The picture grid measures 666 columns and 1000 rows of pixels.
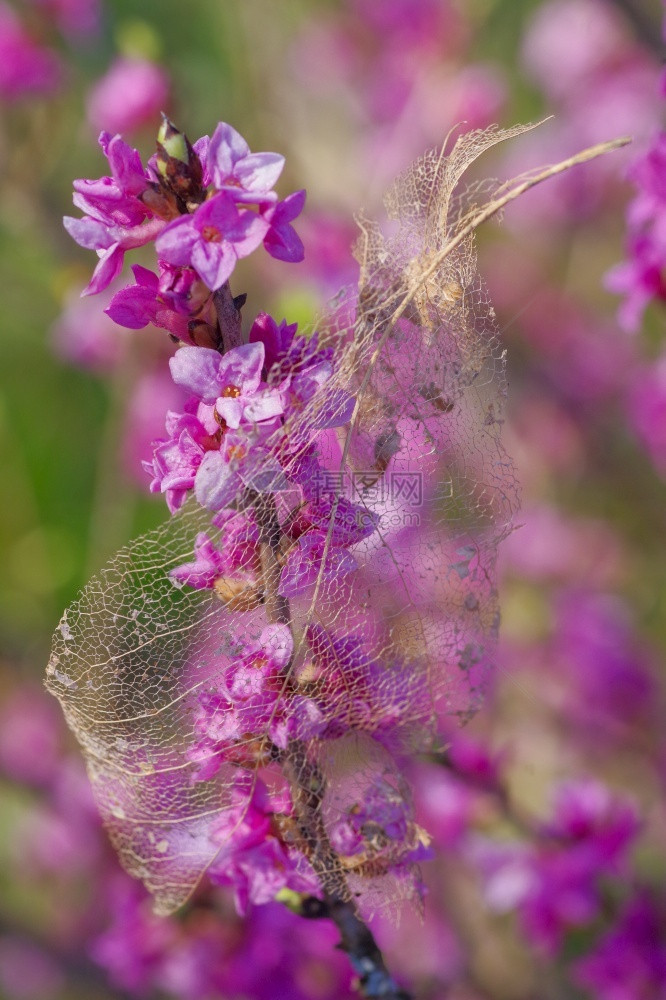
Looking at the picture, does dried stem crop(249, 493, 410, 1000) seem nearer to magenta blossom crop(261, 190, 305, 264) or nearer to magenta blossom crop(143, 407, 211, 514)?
magenta blossom crop(143, 407, 211, 514)

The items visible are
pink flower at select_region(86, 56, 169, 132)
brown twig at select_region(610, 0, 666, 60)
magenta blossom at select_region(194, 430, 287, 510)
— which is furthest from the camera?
pink flower at select_region(86, 56, 169, 132)

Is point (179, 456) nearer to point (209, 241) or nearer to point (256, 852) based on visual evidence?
point (209, 241)

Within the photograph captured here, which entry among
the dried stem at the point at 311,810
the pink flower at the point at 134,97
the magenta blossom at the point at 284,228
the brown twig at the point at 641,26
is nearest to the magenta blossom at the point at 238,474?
the dried stem at the point at 311,810

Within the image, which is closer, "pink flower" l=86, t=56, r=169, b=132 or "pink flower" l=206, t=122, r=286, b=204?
"pink flower" l=206, t=122, r=286, b=204

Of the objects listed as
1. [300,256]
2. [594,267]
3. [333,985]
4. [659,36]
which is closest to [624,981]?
[333,985]

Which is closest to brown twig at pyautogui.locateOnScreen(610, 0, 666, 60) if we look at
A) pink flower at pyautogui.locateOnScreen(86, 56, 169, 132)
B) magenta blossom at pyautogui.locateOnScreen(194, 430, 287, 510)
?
pink flower at pyautogui.locateOnScreen(86, 56, 169, 132)

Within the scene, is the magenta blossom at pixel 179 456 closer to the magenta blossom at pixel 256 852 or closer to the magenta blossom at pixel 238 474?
the magenta blossom at pixel 238 474
